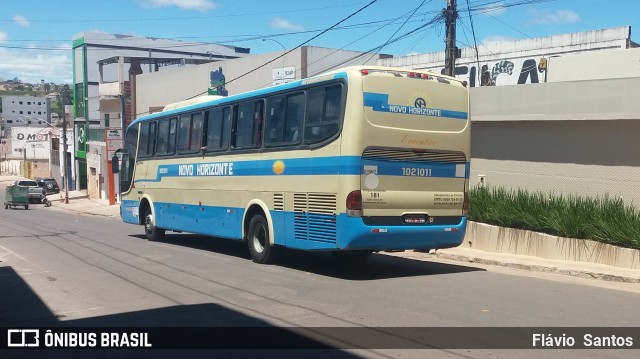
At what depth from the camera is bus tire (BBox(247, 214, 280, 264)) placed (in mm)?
12188

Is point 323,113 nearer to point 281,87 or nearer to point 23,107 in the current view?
point 281,87

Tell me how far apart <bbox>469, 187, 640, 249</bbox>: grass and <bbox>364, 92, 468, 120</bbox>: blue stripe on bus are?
12.8 feet

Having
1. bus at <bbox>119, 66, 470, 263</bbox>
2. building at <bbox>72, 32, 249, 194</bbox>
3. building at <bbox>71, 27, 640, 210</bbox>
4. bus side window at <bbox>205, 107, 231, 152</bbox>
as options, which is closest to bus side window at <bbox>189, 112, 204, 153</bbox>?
bus side window at <bbox>205, 107, 231, 152</bbox>

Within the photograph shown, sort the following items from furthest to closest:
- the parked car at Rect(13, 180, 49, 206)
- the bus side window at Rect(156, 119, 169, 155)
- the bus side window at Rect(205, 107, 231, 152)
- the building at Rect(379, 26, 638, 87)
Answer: the parked car at Rect(13, 180, 49, 206) < the building at Rect(379, 26, 638, 87) < the bus side window at Rect(156, 119, 169, 155) < the bus side window at Rect(205, 107, 231, 152)

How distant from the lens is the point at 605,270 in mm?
10984

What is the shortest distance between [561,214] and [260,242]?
6518 millimetres

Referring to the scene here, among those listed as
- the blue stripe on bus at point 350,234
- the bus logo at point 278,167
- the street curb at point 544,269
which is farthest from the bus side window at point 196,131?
the street curb at point 544,269

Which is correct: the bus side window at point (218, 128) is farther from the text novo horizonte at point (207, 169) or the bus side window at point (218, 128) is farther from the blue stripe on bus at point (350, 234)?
the blue stripe on bus at point (350, 234)

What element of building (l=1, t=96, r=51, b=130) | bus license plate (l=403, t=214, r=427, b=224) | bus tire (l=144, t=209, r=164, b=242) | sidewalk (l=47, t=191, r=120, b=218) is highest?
building (l=1, t=96, r=51, b=130)

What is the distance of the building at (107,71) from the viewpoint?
169 ft

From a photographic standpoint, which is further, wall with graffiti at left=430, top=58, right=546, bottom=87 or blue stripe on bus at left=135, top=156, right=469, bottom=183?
wall with graffiti at left=430, top=58, right=546, bottom=87

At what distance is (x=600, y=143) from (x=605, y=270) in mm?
4309

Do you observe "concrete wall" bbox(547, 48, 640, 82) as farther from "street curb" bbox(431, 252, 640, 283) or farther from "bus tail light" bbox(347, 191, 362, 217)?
"bus tail light" bbox(347, 191, 362, 217)

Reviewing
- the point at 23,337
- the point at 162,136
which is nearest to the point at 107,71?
the point at 162,136
